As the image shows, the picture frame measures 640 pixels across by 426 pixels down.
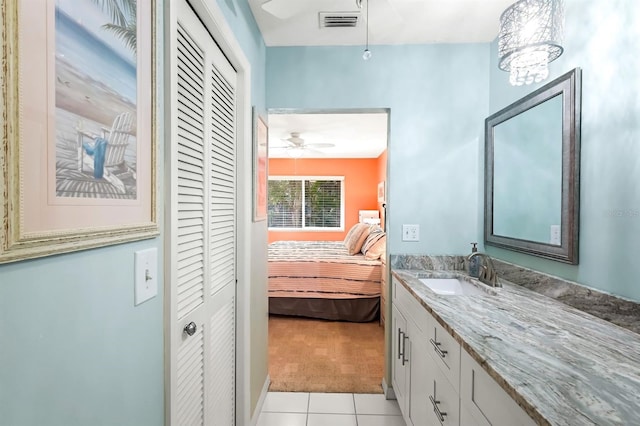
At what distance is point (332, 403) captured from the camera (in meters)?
2.29

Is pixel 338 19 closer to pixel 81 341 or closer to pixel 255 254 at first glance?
pixel 255 254

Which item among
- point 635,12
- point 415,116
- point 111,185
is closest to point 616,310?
point 635,12

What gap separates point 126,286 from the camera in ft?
2.52

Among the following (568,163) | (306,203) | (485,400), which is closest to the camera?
(485,400)

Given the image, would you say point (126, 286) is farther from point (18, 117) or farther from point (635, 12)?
point (635, 12)

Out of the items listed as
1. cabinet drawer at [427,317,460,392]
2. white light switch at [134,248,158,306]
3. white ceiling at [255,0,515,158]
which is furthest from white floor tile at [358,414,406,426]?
white ceiling at [255,0,515,158]

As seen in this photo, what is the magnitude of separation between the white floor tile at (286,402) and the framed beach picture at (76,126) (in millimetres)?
1901

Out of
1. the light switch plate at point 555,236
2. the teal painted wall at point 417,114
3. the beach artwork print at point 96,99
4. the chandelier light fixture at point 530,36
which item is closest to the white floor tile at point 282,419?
the teal painted wall at point 417,114

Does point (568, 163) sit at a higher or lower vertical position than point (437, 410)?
higher

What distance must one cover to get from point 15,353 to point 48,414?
142 millimetres

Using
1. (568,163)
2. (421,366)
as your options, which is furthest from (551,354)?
(568,163)

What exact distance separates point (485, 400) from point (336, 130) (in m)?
4.12

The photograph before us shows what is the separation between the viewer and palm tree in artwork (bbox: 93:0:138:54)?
0.68m

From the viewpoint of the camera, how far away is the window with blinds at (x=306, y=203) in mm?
7219
